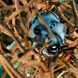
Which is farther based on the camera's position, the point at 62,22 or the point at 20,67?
the point at 62,22

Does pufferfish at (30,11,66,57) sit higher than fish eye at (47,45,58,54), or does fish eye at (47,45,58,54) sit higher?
pufferfish at (30,11,66,57)

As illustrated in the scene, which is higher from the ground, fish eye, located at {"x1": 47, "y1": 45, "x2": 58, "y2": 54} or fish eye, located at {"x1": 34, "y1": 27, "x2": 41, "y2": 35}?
fish eye, located at {"x1": 34, "y1": 27, "x2": 41, "y2": 35}

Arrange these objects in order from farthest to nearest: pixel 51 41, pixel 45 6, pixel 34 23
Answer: pixel 45 6 → pixel 34 23 → pixel 51 41

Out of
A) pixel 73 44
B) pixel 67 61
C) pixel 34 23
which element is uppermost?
pixel 34 23

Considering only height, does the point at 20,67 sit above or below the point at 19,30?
below

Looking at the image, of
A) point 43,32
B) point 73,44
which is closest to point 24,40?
point 43,32

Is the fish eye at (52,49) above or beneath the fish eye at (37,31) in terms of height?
beneath

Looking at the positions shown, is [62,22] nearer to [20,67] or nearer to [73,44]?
[73,44]

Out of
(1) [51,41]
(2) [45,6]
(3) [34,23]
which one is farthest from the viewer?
(2) [45,6]
